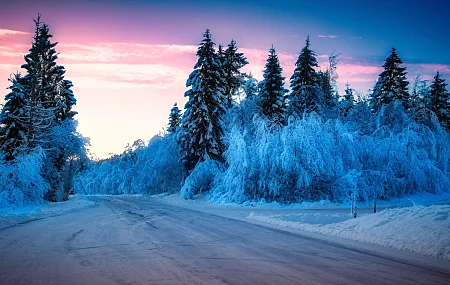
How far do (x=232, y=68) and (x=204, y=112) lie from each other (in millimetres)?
13124

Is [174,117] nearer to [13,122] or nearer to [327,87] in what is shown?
[327,87]

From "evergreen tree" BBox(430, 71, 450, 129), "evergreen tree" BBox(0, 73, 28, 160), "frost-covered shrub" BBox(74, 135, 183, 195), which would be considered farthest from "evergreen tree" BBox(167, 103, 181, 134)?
"evergreen tree" BBox(430, 71, 450, 129)

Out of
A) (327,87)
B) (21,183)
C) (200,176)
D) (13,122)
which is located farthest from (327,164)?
(327,87)

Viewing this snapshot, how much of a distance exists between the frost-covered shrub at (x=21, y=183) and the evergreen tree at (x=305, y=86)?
28.0 m

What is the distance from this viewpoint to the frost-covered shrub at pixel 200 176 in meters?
31.5

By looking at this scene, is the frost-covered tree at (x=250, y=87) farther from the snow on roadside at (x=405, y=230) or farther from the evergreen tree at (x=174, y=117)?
the snow on roadside at (x=405, y=230)

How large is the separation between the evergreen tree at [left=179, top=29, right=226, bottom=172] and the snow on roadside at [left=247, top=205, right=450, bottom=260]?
858 inches

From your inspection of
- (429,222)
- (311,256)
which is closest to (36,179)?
(311,256)

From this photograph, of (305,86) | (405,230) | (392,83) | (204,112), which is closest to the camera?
(405,230)

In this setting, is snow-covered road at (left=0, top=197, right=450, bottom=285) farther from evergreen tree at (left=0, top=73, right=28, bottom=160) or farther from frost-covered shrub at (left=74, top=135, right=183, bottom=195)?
frost-covered shrub at (left=74, top=135, right=183, bottom=195)

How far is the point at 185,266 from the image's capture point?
5855 mm

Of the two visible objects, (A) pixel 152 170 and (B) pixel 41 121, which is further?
(A) pixel 152 170

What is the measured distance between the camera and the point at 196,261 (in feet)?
20.7

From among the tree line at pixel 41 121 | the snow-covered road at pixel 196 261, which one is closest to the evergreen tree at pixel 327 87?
the tree line at pixel 41 121
